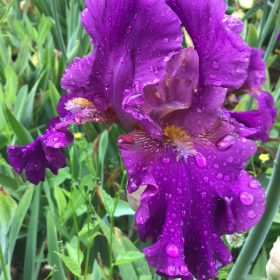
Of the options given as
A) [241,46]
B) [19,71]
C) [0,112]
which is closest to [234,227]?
[241,46]

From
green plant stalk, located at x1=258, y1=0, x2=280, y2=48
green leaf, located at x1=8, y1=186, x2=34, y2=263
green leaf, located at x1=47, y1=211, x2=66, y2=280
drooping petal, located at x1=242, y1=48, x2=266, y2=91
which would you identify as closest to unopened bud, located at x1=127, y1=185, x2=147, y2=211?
green leaf, located at x1=47, y1=211, x2=66, y2=280

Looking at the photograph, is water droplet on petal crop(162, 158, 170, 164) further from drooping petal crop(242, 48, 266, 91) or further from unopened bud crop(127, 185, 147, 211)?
drooping petal crop(242, 48, 266, 91)

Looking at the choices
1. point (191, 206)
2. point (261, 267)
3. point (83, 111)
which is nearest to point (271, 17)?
point (261, 267)

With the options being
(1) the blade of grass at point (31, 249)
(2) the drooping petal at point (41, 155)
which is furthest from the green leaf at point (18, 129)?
(2) the drooping petal at point (41, 155)

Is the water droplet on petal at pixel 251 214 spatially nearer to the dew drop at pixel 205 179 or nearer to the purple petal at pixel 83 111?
the dew drop at pixel 205 179

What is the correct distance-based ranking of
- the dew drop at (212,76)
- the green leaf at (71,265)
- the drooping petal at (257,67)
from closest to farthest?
the dew drop at (212,76)
the green leaf at (71,265)
the drooping petal at (257,67)

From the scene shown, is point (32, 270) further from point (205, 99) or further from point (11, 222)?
point (205, 99)
